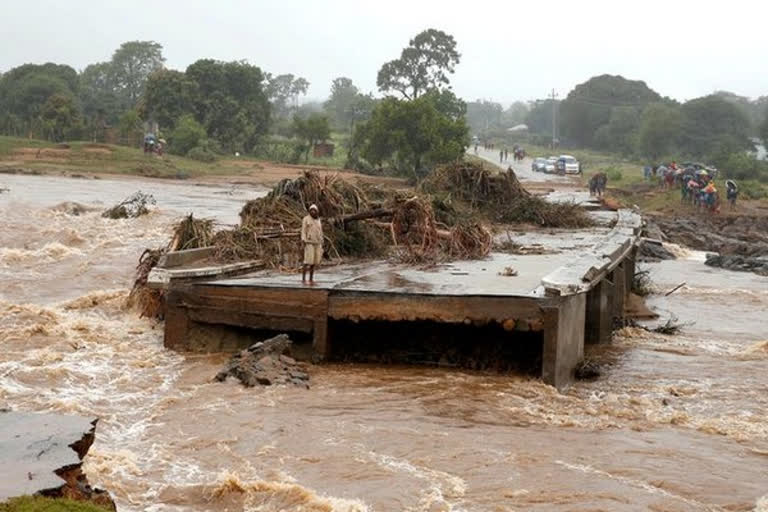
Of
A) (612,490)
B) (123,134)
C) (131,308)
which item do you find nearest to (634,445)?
(612,490)

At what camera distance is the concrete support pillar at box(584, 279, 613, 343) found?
1339cm

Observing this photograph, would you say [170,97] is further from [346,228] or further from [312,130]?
[346,228]

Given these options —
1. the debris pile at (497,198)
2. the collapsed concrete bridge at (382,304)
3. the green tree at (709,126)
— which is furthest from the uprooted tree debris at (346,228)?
the green tree at (709,126)

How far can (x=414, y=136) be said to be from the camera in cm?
4256

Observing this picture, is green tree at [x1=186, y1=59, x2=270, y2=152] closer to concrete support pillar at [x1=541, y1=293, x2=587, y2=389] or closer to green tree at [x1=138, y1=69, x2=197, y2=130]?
green tree at [x1=138, y1=69, x2=197, y2=130]

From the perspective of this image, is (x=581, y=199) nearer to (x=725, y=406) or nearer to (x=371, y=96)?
(x=725, y=406)

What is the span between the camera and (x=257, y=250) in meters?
13.4

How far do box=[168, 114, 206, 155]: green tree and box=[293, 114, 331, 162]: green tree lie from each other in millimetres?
6575

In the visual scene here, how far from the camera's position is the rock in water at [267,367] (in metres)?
9.75

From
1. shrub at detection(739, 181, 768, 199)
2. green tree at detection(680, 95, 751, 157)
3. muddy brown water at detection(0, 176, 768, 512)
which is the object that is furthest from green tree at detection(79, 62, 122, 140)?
muddy brown water at detection(0, 176, 768, 512)

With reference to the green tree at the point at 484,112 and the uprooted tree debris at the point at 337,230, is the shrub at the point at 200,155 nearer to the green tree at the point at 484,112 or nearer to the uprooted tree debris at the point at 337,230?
the uprooted tree debris at the point at 337,230

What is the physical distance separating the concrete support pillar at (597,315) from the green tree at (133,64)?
3246 inches

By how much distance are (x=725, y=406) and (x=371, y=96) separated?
77.9 m

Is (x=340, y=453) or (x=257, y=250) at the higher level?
(x=257, y=250)
